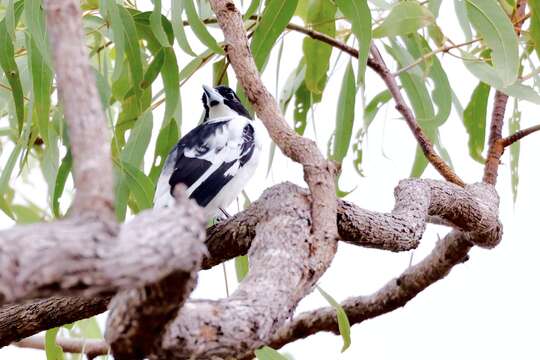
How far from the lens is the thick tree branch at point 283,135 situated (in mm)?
1564

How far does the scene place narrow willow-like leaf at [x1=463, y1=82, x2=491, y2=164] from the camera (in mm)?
2791

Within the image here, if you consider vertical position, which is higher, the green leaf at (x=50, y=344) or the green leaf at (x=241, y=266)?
the green leaf at (x=241, y=266)

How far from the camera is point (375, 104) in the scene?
110 inches

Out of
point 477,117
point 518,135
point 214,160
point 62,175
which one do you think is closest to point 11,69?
point 62,175

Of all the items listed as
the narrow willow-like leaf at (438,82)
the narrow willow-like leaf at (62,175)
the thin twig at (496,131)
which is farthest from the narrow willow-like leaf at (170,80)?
the thin twig at (496,131)

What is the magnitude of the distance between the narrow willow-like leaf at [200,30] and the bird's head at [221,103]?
637 mm

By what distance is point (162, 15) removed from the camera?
91.9 inches

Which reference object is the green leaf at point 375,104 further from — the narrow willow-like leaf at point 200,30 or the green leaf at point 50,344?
the green leaf at point 50,344

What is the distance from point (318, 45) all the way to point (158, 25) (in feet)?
1.71

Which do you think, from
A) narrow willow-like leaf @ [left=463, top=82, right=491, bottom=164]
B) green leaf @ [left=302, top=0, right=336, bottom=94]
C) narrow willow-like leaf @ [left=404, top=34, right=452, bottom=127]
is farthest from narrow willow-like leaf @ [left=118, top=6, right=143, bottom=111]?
narrow willow-like leaf @ [left=463, top=82, right=491, bottom=164]

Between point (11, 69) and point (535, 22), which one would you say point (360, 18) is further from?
point (11, 69)

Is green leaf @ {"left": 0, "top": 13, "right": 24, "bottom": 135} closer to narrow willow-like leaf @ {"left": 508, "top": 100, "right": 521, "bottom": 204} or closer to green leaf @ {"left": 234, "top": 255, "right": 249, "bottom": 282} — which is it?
green leaf @ {"left": 234, "top": 255, "right": 249, "bottom": 282}

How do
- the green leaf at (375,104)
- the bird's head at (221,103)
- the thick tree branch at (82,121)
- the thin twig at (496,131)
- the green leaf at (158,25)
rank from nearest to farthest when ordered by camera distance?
the thick tree branch at (82,121), the green leaf at (158,25), the thin twig at (496,131), the green leaf at (375,104), the bird's head at (221,103)

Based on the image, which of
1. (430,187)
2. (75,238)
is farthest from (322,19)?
(75,238)
